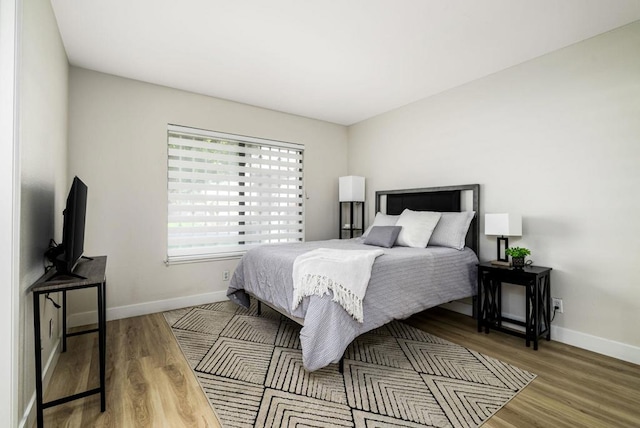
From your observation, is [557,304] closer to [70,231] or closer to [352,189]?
[352,189]

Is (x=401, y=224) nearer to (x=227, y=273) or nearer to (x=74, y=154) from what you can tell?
(x=227, y=273)

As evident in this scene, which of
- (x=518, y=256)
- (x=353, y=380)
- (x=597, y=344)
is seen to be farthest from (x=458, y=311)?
(x=353, y=380)

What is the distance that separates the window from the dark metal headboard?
1317 millimetres

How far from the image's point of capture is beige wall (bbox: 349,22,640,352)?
2387 mm

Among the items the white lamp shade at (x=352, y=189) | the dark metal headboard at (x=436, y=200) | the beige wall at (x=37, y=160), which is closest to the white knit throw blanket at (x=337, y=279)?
the beige wall at (x=37, y=160)

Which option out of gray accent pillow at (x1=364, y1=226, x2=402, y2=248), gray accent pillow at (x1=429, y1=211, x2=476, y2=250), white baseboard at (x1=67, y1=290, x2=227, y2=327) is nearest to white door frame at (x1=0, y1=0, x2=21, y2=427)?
white baseboard at (x1=67, y1=290, x2=227, y2=327)

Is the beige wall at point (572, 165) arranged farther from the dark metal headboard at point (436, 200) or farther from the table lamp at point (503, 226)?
the table lamp at point (503, 226)

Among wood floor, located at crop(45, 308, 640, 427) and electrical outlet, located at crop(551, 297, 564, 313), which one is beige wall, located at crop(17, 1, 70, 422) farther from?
electrical outlet, located at crop(551, 297, 564, 313)

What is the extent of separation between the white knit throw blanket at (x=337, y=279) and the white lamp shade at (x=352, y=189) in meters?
2.28

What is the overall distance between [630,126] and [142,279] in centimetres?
468

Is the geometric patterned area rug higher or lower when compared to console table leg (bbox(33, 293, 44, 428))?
lower

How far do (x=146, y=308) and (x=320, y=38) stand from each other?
3259mm

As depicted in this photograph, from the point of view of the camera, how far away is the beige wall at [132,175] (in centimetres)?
311

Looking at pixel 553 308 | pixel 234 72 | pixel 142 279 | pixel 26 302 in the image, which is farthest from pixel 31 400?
pixel 553 308
